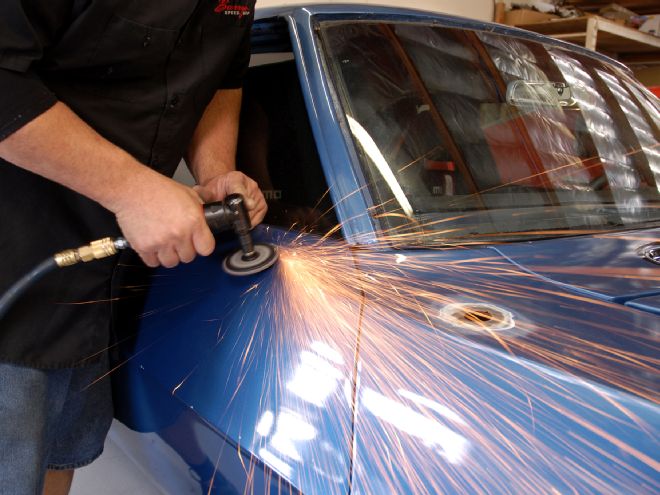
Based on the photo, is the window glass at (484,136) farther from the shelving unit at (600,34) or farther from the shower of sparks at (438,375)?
the shelving unit at (600,34)

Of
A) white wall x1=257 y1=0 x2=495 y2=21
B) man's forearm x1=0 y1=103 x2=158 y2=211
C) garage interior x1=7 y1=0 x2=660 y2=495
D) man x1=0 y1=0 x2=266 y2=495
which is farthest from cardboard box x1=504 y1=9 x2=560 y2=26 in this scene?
man's forearm x1=0 y1=103 x2=158 y2=211

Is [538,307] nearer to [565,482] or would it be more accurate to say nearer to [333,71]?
[565,482]

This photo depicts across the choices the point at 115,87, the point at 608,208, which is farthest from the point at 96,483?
the point at 608,208

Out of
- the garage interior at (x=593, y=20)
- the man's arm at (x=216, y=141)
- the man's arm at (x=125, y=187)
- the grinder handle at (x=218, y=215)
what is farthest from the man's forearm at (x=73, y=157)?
the garage interior at (x=593, y=20)

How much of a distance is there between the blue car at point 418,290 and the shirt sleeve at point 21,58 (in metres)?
0.49

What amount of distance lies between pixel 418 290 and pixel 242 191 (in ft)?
1.75

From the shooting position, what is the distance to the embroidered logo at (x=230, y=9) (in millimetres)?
1343

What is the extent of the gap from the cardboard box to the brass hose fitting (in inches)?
195

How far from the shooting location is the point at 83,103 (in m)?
1.15

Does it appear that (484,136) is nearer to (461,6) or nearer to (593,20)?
(593,20)

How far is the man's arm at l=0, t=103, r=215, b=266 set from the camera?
1008 millimetres

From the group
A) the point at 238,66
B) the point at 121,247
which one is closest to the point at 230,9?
the point at 238,66

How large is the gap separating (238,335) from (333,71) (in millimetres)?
681

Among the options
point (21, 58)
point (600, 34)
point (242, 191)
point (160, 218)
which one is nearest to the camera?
point (21, 58)
